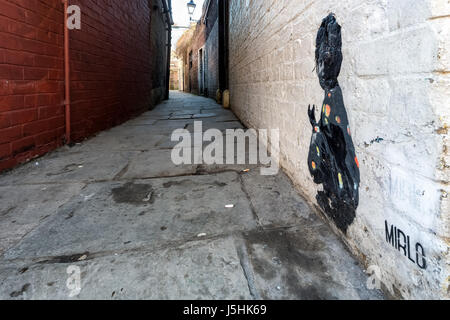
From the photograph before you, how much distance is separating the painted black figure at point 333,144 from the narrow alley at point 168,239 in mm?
173

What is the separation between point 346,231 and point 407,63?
75 cm

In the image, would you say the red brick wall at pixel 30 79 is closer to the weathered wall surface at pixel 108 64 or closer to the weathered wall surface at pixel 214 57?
the weathered wall surface at pixel 108 64

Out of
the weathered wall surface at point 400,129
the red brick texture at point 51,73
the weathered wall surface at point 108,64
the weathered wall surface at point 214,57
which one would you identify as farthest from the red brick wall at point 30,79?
the weathered wall surface at point 214,57

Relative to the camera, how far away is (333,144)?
1.28 meters

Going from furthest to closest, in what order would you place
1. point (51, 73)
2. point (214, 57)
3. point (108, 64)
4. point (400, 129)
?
point (214, 57)
point (108, 64)
point (51, 73)
point (400, 129)

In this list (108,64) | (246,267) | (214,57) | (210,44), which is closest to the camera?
(246,267)

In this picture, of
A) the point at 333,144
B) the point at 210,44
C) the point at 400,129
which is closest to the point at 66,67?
the point at 333,144

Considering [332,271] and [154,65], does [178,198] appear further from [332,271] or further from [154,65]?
[154,65]

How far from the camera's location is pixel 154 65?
8461 millimetres

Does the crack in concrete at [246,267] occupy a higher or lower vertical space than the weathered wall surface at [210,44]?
lower

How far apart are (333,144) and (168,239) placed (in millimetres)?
940

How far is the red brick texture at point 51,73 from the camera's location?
2.24 meters

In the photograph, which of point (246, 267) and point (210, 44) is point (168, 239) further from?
point (210, 44)
